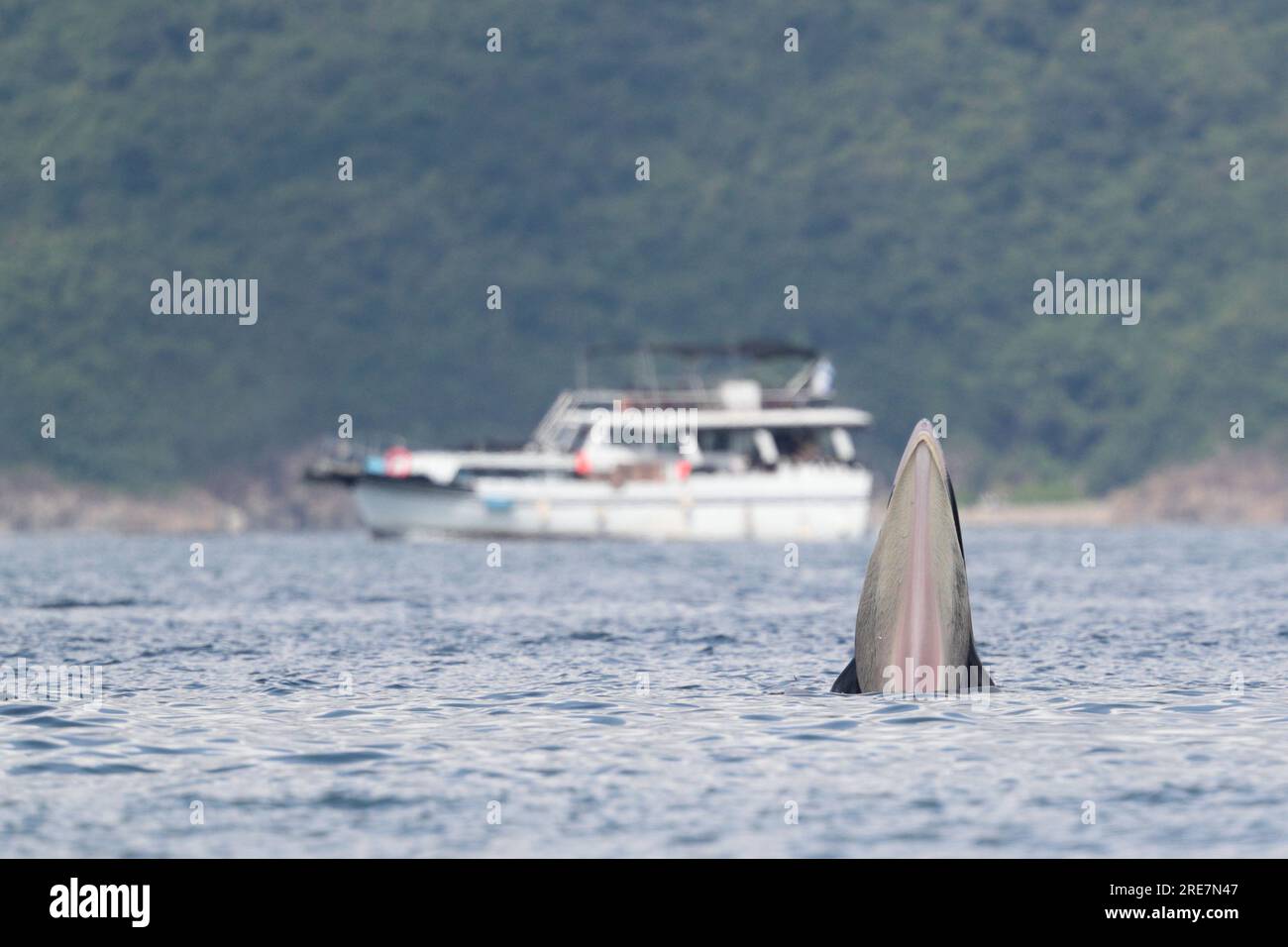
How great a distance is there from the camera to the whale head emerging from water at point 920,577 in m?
23.1

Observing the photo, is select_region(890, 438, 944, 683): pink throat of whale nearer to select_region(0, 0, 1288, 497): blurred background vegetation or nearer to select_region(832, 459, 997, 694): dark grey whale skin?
select_region(832, 459, 997, 694): dark grey whale skin

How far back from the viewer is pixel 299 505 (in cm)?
15988

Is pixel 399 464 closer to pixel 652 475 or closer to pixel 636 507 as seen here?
pixel 636 507

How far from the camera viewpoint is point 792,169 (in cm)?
19738

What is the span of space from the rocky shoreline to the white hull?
42007 millimetres

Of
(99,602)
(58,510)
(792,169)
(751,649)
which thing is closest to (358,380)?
(58,510)

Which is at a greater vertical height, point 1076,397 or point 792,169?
point 792,169

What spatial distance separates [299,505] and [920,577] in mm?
139439

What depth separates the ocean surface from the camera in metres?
18.0

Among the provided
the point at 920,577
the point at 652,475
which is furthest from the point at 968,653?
the point at 652,475

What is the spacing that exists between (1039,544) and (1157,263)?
9551 centimetres

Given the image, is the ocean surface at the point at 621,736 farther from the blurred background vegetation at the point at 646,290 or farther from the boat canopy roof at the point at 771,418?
the blurred background vegetation at the point at 646,290
